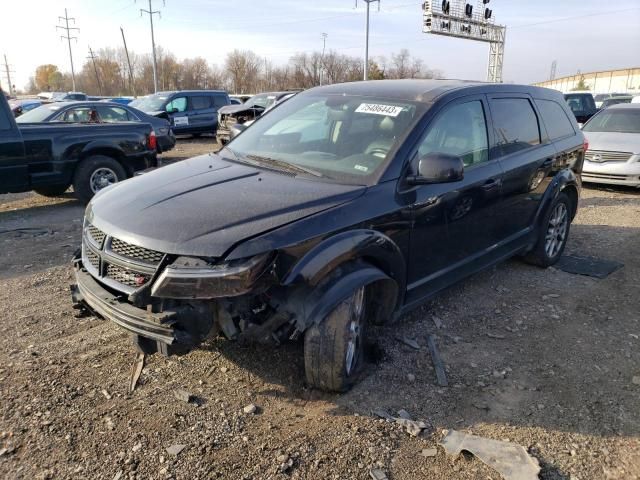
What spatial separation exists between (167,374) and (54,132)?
5767 mm

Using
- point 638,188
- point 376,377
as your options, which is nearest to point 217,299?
point 376,377

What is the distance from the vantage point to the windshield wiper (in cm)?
339

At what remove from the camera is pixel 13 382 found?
309 cm

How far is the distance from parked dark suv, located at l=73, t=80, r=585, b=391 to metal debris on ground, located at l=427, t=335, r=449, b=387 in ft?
1.34

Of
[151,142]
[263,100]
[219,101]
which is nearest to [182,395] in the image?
[151,142]

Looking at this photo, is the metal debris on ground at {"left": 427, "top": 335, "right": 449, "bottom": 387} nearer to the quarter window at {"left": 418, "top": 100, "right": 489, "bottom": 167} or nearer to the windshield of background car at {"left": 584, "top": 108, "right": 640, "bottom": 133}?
the quarter window at {"left": 418, "top": 100, "right": 489, "bottom": 167}

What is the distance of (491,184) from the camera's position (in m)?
4.05

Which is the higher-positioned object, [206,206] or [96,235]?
[206,206]

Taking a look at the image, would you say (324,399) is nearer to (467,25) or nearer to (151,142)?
(151,142)

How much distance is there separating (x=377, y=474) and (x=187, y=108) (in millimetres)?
17833

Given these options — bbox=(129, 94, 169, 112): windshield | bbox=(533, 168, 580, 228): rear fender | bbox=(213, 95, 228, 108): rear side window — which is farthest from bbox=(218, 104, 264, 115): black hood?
bbox=(533, 168, 580, 228): rear fender

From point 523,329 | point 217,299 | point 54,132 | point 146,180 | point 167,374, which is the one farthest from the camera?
point 54,132

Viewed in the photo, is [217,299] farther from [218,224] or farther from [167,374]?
[167,374]

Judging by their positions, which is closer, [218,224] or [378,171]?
[218,224]
